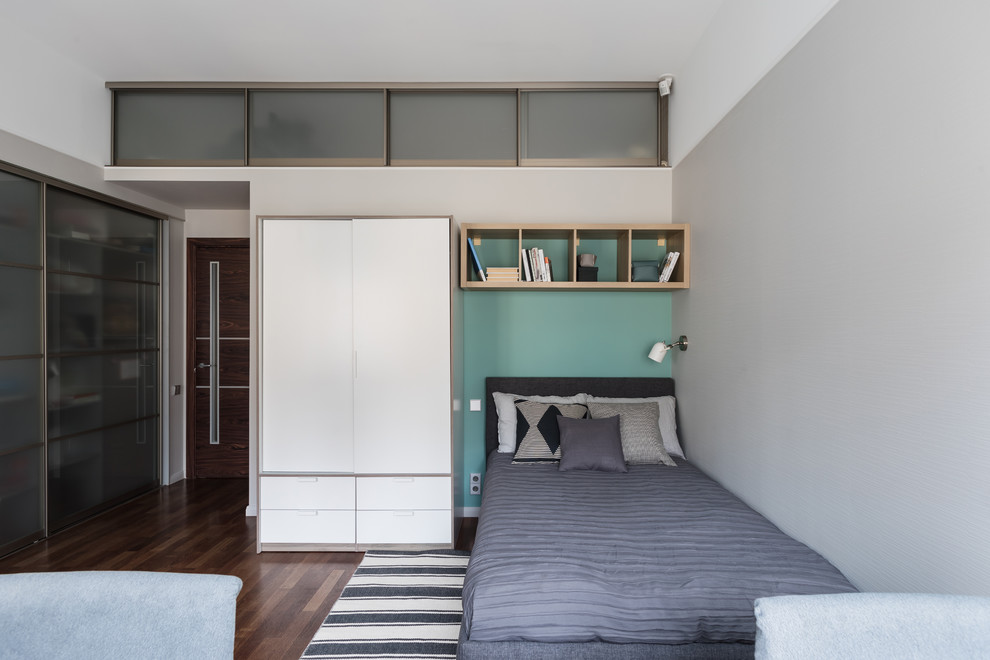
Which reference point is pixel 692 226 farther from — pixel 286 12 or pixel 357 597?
pixel 357 597

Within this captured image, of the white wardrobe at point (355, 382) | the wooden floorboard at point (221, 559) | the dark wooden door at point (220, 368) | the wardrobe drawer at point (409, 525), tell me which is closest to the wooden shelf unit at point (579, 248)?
the white wardrobe at point (355, 382)

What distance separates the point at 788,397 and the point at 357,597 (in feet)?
6.97

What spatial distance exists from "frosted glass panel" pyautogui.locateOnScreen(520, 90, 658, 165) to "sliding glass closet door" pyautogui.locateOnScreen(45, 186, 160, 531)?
2.88 meters

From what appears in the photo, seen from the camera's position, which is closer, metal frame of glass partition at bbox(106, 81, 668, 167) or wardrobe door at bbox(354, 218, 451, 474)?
wardrobe door at bbox(354, 218, 451, 474)

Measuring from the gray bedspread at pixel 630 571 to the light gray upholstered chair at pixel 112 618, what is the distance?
874mm

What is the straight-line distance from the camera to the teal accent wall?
3598 mm

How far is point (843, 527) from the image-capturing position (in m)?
1.75

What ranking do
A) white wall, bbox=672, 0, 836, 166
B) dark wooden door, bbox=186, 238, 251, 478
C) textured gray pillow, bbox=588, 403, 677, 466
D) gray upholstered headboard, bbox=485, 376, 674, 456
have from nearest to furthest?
1. white wall, bbox=672, 0, 836, 166
2. textured gray pillow, bbox=588, 403, 677, 466
3. gray upholstered headboard, bbox=485, 376, 674, 456
4. dark wooden door, bbox=186, 238, 251, 478

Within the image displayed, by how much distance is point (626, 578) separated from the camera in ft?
5.58

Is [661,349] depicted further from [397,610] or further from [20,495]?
[20,495]

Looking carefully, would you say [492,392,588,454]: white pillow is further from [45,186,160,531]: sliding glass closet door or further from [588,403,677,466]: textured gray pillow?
[45,186,160,531]: sliding glass closet door

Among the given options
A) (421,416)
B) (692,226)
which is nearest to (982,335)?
(692,226)

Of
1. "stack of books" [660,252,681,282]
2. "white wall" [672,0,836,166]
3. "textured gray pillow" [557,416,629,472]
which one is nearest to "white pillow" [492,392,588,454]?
"textured gray pillow" [557,416,629,472]

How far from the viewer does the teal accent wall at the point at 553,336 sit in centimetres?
360
